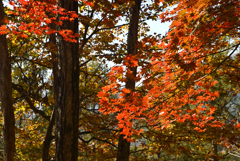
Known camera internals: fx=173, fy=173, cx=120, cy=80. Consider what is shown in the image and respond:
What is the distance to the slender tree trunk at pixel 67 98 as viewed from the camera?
2762 millimetres

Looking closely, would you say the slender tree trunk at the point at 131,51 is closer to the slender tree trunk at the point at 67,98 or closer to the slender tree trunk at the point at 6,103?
the slender tree trunk at the point at 67,98

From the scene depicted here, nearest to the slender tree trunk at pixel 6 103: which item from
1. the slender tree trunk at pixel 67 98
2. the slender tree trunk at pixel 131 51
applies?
the slender tree trunk at pixel 67 98

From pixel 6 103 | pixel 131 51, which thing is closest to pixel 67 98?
pixel 6 103

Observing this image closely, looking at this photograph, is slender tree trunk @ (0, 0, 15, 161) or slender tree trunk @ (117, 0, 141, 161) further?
slender tree trunk @ (117, 0, 141, 161)

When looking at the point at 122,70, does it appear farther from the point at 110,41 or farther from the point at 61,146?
the point at 110,41

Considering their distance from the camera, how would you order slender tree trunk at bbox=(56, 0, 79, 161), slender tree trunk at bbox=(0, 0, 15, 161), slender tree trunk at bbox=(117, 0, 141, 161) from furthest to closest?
slender tree trunk at bbox=(117, 0, 141, 161) → slender tree trunk at bbox=(0, 0, 15, 161) → slender tree trunk at bbox=(56, 0, 79, 161)

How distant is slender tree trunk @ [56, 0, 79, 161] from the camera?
2.76m

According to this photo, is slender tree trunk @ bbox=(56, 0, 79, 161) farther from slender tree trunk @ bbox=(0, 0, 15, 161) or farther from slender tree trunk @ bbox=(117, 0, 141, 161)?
slender tree trunk @ bbox=(117, 0, 141, 161)

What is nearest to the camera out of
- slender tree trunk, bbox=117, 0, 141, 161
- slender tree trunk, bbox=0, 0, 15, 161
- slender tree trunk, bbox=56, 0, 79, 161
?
slender tree trunk, bbox=56, 0, 79, 161

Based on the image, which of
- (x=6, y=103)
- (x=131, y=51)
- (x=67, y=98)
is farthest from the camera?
(x=131, y=51)

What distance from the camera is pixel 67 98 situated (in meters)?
2.84

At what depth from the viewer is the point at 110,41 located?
6434 mm

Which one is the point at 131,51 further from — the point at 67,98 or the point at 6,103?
the point at 6,103

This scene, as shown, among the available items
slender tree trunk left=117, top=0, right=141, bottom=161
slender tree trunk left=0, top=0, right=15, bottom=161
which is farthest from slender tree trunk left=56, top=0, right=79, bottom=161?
slender tree trunk left=117, top=0, right=141, bottom=161
